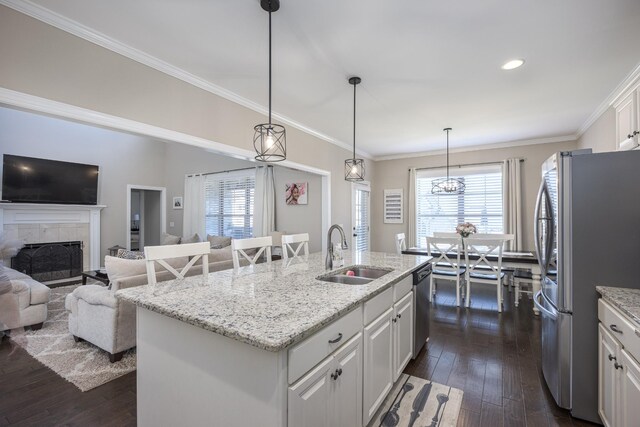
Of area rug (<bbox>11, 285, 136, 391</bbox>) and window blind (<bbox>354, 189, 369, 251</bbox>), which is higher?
window blind (<bbox>354, 189, 369, 251</bbox>)

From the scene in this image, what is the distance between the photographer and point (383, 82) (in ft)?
10.0

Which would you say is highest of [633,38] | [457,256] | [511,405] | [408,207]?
[633,38]

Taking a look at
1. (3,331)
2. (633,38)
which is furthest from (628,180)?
(3,331)

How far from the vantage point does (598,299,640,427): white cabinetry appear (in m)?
1.40

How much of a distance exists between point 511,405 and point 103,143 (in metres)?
8.29

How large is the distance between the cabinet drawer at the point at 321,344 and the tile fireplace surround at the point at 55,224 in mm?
6732

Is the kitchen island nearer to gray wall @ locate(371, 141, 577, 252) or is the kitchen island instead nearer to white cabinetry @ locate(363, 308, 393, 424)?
white cabinetry @ locate(363, 308, 393, 424)

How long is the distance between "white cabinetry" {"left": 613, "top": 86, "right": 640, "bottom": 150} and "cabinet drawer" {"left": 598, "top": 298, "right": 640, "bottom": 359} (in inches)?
79.0

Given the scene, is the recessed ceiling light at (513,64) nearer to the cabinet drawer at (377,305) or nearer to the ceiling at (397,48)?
the ceiling at (397,48)

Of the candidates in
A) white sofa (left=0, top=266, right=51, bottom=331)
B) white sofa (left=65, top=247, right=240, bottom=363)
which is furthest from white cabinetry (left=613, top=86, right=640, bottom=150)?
white sofa (left=0, top=266, right=51, bottom=331)

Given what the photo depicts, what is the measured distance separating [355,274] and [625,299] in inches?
64.1

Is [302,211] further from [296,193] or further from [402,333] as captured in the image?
[402,333]

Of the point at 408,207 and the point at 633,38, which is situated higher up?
the point at 633,38

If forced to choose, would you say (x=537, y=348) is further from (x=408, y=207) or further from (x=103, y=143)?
(x=103, y=143)
